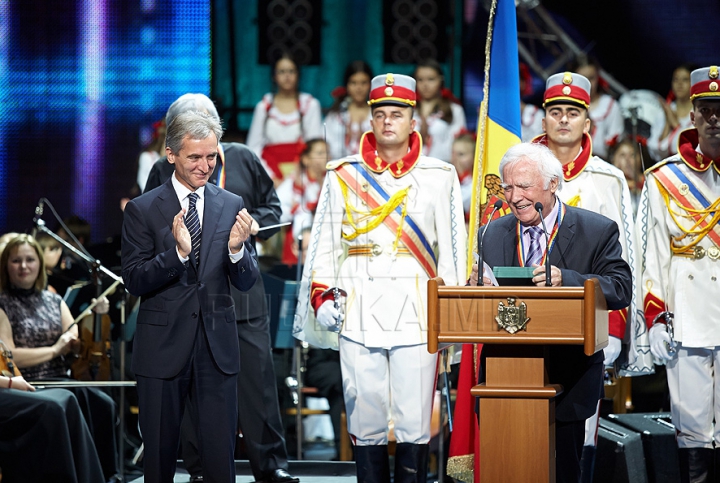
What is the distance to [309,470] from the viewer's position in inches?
213

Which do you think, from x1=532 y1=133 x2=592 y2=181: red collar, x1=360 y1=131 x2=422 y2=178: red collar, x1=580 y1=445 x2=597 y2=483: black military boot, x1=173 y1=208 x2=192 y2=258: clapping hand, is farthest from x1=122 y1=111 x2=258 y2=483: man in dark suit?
x1=532 y1=133 x2=592 y2=181: red collar

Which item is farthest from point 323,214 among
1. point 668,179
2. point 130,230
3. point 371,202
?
point 668,179

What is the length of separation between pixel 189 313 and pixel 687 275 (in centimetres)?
243

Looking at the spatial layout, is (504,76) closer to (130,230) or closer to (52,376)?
(130,230)

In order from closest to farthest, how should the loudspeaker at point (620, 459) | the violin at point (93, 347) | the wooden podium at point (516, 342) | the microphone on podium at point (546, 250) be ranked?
the wooden podium at point (516, 342)
the microphone on podium at point (546, 250)
the loudspeaker at point (620, 459)
the violin at point (93, 347)

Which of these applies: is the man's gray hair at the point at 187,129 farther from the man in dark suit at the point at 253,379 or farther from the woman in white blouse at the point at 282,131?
the woman in white blouse at the point at 282,131

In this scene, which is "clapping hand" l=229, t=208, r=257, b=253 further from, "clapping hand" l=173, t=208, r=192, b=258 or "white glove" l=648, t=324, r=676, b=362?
"white glove" l=648, t=324, r=676, b=362

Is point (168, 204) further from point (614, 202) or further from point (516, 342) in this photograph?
point (614, 202)

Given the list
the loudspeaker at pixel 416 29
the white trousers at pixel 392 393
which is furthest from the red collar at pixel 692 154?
the loudspeaker at pixel 416 29

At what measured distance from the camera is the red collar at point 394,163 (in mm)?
4727

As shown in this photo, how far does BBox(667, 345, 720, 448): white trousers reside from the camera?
4656 millimetres

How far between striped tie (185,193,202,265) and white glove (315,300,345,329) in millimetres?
890

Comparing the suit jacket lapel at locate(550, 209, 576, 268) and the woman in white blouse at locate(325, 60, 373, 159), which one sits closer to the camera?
the suit jacket lapel at locate(550, 209, 576, 268)

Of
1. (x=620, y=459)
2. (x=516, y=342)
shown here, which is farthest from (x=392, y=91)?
(x=620, y=459)
